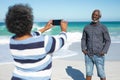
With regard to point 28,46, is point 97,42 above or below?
below

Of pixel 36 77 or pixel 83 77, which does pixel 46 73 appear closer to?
pixel 36 77

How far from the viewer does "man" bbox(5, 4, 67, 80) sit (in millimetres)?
2623

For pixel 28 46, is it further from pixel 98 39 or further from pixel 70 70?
pixel 70 70

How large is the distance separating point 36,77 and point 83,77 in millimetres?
5400

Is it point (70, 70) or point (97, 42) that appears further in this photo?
point (70, 70)

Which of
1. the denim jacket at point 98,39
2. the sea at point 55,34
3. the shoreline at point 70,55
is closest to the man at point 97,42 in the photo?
the denim jacket at point 98,39

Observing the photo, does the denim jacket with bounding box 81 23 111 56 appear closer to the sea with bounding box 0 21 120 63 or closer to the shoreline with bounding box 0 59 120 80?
the shoreline with bounding box 0 59 120 80

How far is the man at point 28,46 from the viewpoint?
8.61 feet

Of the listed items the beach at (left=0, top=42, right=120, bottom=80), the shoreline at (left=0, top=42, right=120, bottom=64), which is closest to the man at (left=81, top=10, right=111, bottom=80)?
the beach at (left=0, top=42, right=120, bottom=80)

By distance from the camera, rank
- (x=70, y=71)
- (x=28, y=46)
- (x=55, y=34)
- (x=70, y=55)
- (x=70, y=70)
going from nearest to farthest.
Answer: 1. (x=28, y=46)
2. (x=70, y=71)
3. (x=70, y=70)
4. (x=70, y=55)
5. (x=55, y=34)

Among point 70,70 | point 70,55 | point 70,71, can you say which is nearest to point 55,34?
point 70,55

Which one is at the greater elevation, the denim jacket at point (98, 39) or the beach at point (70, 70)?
Answer: the denim jacket at point (98, 39)

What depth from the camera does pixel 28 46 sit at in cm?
266

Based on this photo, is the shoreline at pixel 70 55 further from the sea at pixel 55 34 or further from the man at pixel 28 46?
the man at pixel 28 46
